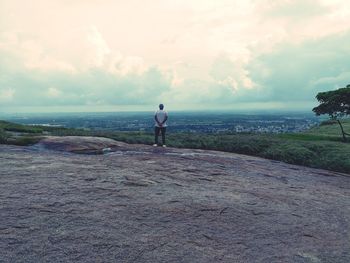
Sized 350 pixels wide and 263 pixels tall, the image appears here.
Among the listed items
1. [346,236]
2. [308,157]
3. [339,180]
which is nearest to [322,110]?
[308,157]

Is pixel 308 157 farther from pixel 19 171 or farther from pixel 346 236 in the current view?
pixel 19 171

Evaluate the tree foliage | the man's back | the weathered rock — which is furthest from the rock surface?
A: the tree foliage

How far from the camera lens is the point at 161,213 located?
9734 millimetres

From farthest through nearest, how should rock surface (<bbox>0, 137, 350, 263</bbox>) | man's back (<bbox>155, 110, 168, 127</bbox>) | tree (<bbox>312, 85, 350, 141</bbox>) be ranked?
tree (<bbox>312, 85, 350, 141</bbox>) < man's back (<bbox>155, 110, 168, 127</bbox>) < rock surface (<bbox>0, 137, 350, 263</bbox>)

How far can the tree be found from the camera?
42562mm

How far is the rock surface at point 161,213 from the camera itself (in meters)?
7.69

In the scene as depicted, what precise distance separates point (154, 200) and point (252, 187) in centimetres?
457

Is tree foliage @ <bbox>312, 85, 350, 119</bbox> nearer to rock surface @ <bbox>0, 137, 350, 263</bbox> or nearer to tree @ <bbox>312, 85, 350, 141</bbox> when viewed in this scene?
tree @ <bbox>312, 85, 350, 141</bbox>

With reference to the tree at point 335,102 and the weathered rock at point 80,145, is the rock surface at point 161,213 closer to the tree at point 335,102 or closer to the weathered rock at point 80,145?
the weathered rock at point 80,145

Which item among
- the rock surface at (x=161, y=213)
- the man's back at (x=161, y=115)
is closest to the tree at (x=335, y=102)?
the man's back at (x=161, y=115)

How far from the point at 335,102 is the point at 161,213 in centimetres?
3880

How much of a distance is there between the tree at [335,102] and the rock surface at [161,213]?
96.0 feet

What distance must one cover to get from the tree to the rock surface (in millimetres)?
29248

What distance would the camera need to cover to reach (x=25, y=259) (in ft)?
22.7
